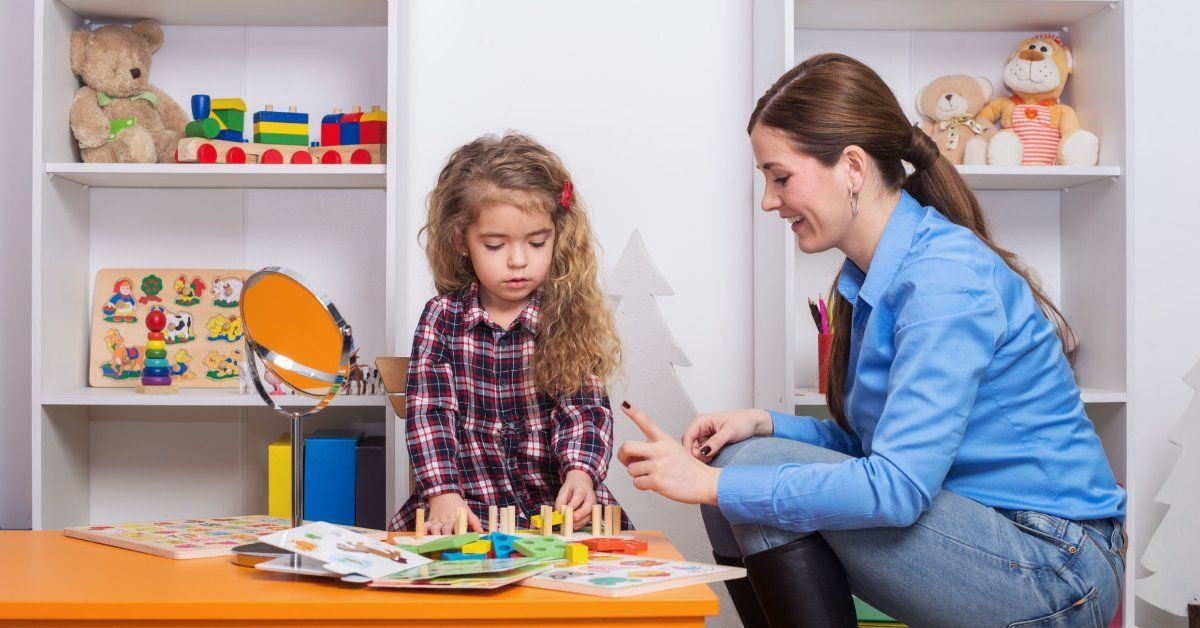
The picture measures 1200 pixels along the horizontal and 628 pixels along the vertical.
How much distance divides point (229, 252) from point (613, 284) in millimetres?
856

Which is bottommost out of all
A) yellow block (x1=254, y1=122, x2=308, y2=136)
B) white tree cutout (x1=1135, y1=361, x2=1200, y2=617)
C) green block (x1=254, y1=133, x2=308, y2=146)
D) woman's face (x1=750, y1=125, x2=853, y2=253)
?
white tree cutout (x1=1135, y1=361, x2=1200, y2=617)

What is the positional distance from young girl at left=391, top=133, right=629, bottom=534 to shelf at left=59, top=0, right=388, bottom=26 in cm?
63

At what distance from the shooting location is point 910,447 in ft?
3.80

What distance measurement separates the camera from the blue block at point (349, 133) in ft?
7.02

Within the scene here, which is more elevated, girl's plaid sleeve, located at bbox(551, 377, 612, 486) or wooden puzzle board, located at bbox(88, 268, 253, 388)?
wooden puzzle board, located at bbox(88, 268, 253, 388)

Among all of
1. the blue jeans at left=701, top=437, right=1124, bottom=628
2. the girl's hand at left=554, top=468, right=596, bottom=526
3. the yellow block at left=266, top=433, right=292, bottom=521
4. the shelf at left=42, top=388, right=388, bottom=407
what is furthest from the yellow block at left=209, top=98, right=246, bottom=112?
the blue jeans at left=701, top=437, right=1124, bottom=628

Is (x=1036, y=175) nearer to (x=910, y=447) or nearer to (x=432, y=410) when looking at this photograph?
(x=910, y=447)

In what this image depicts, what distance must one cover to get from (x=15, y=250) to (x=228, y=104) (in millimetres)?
625

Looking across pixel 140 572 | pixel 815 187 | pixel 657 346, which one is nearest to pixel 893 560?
pixel 815 187

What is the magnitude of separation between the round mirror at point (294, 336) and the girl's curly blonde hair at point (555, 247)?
1.76 feet

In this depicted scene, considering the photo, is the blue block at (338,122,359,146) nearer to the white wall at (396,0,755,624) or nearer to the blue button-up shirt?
the white wall at (396,0,755,624)

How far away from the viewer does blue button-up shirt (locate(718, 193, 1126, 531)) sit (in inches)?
45.8

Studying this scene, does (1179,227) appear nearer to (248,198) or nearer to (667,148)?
(667,148)

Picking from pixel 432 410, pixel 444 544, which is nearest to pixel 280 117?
pixel 432 410
